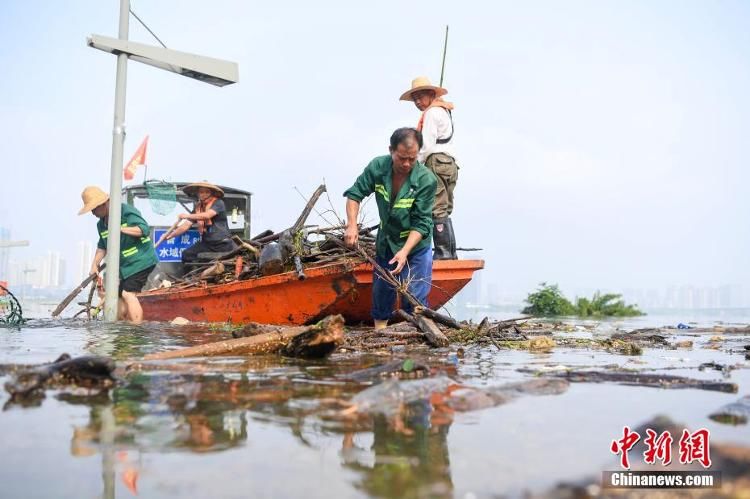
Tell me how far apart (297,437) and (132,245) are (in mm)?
7530

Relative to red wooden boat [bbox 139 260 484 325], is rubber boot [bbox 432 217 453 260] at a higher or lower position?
higher

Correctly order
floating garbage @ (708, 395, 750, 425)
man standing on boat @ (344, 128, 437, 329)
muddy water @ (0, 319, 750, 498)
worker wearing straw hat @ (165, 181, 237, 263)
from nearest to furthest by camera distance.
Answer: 1. muddy water @ (0, 319, 750, 498)
2. floating garbage @ (708, 395, 750, 425)
3. man standing on boat @ (344, 128, 437, 329)
4. worker wearing straw hat @ (165, 181, 237, 263)

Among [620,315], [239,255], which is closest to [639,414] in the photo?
[239,255]

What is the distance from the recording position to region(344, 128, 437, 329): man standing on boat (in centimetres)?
565

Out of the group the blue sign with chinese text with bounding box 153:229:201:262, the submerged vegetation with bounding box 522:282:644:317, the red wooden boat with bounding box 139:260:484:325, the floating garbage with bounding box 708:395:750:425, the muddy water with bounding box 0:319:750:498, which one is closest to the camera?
the muddy water with bounding box 0:319:750:498

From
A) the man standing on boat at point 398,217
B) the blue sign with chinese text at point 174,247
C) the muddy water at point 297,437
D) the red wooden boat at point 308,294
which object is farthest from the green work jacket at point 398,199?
the blue sign with chinese text at point 174,247

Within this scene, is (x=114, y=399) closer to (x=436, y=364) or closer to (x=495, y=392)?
(x=495, y=392)

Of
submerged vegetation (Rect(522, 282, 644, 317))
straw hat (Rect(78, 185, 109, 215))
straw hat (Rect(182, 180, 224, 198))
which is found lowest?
submerged vegetation (Rect(522, 282, 644, 317))

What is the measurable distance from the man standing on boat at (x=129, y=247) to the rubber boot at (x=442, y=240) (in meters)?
4.21

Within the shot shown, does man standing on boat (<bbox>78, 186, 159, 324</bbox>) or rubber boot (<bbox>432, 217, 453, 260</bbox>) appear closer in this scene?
rubber boot (<bbox>432, 217, 453, 260</bbox>)

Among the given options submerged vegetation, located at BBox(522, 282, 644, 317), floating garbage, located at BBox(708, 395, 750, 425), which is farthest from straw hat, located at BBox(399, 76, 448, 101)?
submerged vegetation, located at BBox(522, 282, 644, 317)

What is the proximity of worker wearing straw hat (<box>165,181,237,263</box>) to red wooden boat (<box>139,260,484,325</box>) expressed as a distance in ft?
4.72

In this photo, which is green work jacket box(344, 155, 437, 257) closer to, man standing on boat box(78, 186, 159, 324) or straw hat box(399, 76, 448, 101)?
straw hat box(399, 76, 448, 101)

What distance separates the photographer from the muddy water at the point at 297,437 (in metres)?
Result: 1.35
